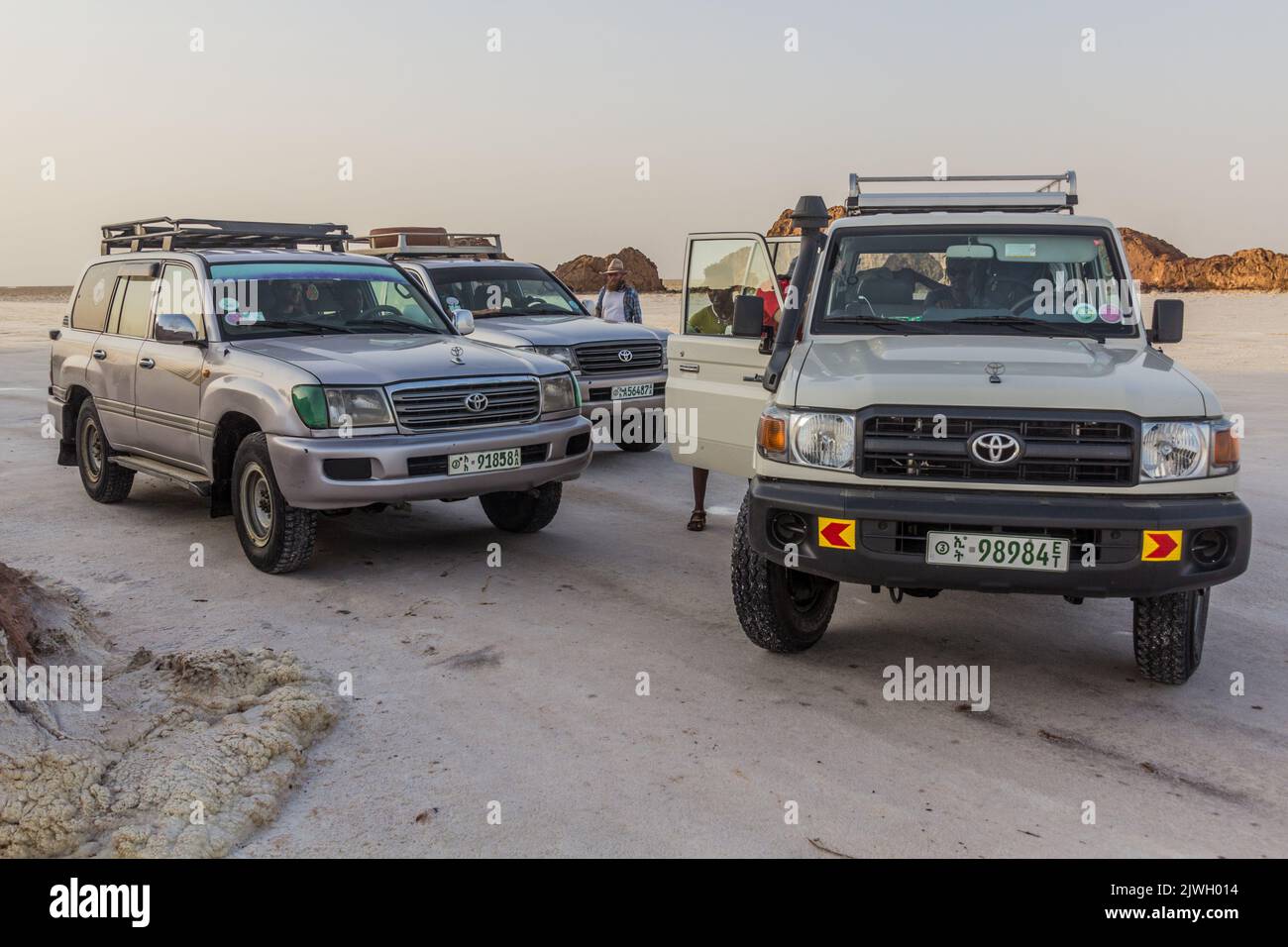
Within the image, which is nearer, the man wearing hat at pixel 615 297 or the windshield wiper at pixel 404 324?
the windshield wiper at pixel 404 324

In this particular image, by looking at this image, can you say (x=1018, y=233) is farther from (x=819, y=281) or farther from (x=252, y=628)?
(x=252, y=628)

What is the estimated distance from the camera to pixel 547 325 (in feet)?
39.7

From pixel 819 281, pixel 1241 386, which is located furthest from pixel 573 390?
pixel 1241 386

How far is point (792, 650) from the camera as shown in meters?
5.57

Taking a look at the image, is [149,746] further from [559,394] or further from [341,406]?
[559,394]

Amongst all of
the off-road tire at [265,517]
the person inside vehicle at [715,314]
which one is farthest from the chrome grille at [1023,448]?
the person inside vehicle at [715,314]

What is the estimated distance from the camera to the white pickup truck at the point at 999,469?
4.60 meters

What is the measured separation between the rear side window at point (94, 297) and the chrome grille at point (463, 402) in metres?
3.59

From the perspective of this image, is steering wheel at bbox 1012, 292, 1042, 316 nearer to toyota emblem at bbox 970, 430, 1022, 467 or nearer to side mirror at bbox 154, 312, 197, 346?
toyota emblem at bbox 970, 430, 1022, 467

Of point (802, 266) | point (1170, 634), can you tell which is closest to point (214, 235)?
point (802, 266)

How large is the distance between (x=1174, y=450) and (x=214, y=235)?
7.28 m

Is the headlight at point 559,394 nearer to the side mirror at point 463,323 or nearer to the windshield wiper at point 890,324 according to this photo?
the side mirror at point 463,323

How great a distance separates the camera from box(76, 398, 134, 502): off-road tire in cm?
922
